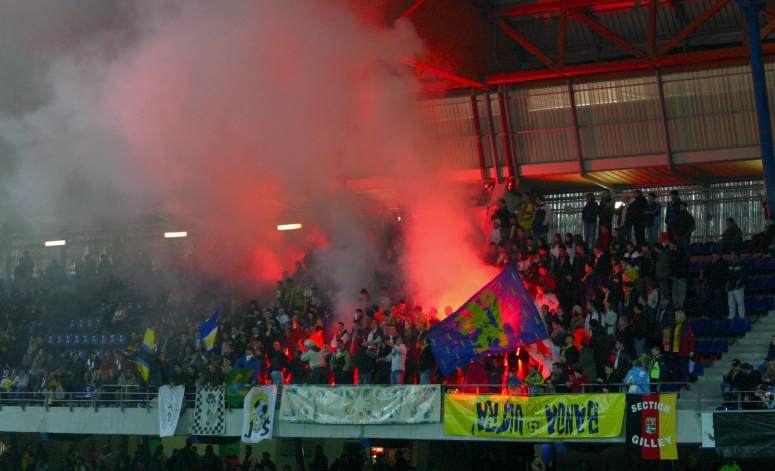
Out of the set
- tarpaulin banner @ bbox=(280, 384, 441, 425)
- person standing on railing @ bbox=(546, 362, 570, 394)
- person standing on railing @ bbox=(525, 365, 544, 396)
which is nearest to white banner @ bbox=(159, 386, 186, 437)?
tarpaulin banner @ bbox=(280, 384, 441, 425)

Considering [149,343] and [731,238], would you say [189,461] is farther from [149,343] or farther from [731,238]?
[731,238]

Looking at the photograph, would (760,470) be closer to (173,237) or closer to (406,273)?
(406,273)

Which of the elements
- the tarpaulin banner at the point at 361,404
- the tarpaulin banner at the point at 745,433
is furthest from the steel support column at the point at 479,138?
the tarpaulin banner at the point at 745,433

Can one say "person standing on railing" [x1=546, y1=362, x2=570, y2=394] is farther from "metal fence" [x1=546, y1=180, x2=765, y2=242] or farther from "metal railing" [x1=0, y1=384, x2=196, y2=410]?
"metal fence" [x1=546, y1=180, x2=765, y2=242]

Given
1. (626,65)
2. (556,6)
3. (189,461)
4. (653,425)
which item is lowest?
(189,461)

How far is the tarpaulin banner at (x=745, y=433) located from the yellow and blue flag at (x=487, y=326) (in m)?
3.36

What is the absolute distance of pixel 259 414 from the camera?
1972 centimetres

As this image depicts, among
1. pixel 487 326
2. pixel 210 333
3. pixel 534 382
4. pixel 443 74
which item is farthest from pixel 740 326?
pixel 210 333

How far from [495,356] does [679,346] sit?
2.88 meters

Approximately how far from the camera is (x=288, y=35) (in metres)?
21.3

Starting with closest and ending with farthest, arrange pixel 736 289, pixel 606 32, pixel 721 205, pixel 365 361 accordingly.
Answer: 1. pixel 365 361
2. pixel 736 289
3. pixel 606 32
4. pixel 721 205

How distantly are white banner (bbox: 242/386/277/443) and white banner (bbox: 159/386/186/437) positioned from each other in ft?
4.91

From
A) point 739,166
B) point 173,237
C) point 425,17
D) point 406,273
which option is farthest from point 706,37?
point 173,237

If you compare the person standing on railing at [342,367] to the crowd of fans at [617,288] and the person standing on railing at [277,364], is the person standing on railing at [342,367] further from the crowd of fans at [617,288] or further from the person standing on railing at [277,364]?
the crowd of fans at [617,288]
